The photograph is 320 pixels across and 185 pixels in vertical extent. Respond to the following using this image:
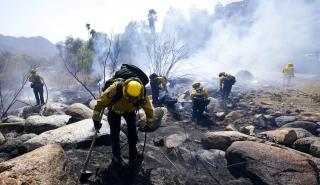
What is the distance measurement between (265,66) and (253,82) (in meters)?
7.78

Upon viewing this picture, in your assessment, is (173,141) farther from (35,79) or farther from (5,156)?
(35,79)

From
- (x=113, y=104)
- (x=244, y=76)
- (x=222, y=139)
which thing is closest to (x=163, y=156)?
(x=222, y=139)

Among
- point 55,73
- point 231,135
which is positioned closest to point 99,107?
point 231,135

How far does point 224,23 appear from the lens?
27.0 metres

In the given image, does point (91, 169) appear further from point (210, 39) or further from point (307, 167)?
point (210, 39)

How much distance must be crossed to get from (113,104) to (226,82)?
28.1 feet

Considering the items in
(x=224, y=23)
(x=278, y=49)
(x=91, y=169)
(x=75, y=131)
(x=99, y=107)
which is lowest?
(x=91, y=169)

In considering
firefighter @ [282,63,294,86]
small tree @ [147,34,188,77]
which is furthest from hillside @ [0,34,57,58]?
firefighter @ [282,63,294,86]

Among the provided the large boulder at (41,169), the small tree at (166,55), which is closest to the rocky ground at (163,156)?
the large boulder at (41,169)

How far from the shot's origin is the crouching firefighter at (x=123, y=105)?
4.37 m

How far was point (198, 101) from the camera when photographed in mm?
9734

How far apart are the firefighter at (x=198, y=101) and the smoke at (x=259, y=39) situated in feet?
43.3

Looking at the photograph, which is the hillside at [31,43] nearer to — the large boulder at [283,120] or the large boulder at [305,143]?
the large boulder at [283,120]

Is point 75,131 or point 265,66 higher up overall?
point 265,66
